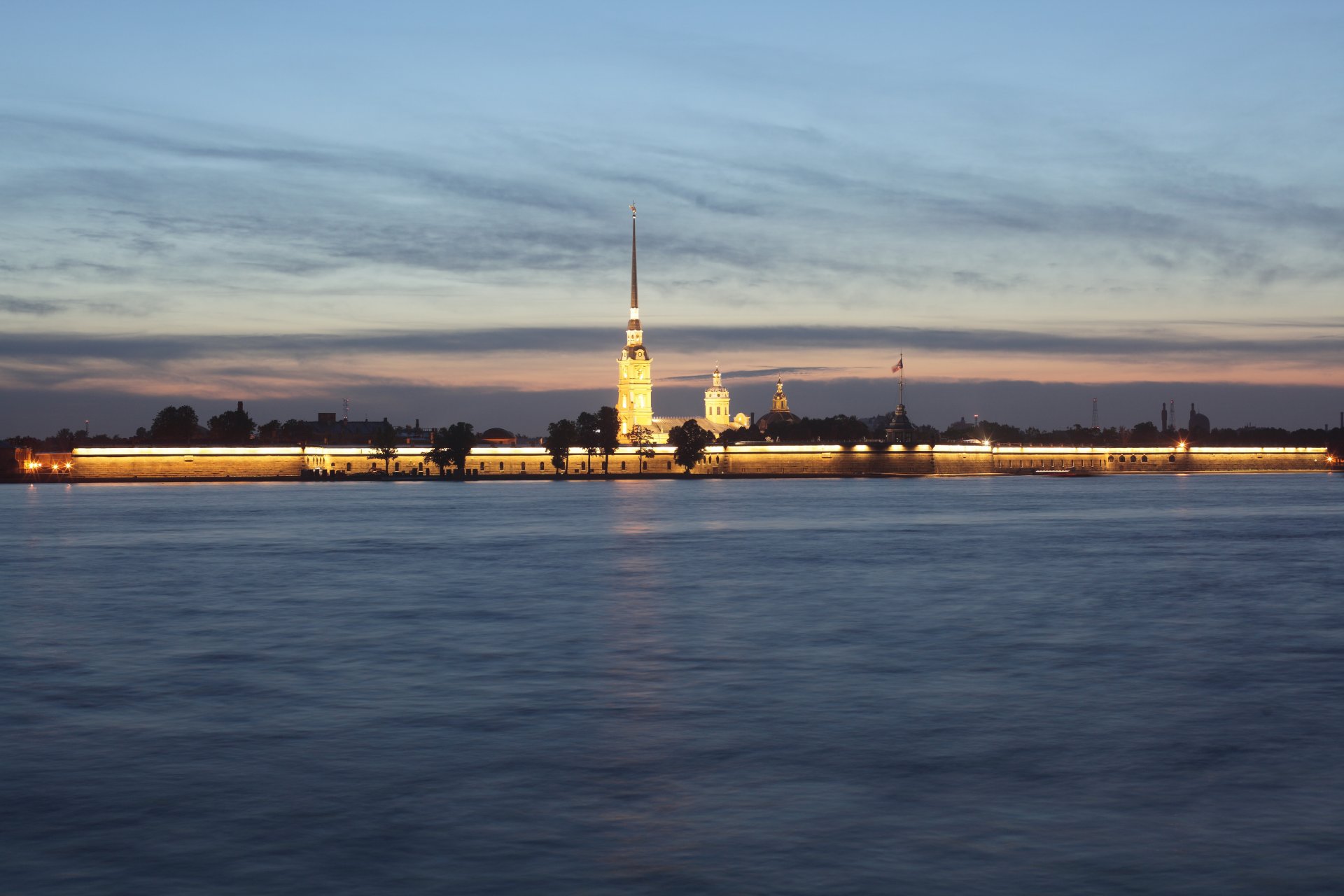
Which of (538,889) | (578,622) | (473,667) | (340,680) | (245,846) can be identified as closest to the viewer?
(538,889)

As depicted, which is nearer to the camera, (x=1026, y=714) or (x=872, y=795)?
(x=872, y=795)

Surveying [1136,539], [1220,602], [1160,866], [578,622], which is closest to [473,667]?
[578,622]

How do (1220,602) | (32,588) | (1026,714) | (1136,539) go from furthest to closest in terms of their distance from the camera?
(1136,539), (32,588), (1220,602), (1026,714)

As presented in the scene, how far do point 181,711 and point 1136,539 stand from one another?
52304 mm

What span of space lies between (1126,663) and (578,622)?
11930 mm

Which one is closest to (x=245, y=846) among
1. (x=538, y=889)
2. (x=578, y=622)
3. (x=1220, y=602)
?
(x=538, y=889)

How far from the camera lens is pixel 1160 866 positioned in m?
11.5

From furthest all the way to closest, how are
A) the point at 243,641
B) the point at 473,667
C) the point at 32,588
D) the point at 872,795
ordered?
the point at 32,588
the point at 243,641
the point at 473,667
the point at 872,795

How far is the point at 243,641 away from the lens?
2670 cm

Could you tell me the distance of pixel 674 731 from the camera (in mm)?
17453

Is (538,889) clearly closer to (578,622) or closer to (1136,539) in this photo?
(578,622)

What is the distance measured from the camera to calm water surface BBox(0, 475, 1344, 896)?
11711 millimetres

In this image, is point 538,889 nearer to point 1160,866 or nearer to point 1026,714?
point 1160,866

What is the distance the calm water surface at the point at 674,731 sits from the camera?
38.4 ft
